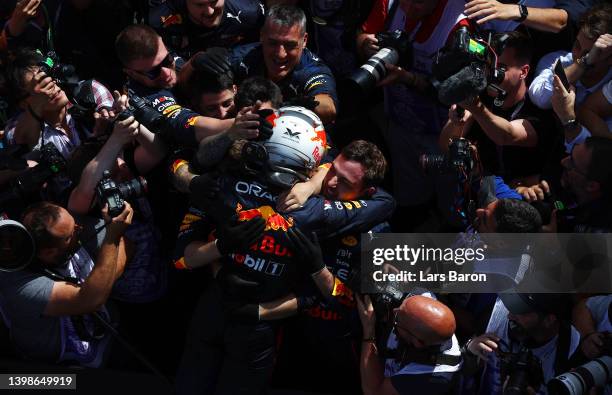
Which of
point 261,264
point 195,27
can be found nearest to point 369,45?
point 195,27

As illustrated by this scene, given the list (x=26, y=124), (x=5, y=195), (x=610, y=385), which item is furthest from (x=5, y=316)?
(x=610, y=385)

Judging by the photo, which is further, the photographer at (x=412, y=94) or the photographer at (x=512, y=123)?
the photographer at (x=412, y=94)

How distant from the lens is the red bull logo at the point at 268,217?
4103 millimetres

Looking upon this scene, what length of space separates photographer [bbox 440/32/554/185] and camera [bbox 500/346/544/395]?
1.24m

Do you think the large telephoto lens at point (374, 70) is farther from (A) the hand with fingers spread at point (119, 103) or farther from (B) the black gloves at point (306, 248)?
(A) the hand with fingers spread at point (119, 103)

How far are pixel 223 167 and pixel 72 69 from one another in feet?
3.74

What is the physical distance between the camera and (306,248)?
4.07 m

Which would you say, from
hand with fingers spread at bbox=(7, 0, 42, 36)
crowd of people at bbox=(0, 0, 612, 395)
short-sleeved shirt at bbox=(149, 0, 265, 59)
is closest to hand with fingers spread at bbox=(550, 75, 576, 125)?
crowd of people at bbox=(0, 0, 612, 395)

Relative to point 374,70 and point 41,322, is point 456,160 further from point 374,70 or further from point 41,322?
point 41,322

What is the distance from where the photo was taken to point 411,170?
550 cm

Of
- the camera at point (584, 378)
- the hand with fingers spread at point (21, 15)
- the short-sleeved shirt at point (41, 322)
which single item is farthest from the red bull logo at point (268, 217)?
the hand with fingers spread at point (21, 15)

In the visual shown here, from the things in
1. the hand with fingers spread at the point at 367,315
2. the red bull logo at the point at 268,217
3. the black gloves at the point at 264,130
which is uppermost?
the black gloves at the point at 264,130

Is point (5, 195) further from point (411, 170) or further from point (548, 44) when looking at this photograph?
A: point (548, 44)

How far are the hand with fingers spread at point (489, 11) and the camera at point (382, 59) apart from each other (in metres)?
0.43
